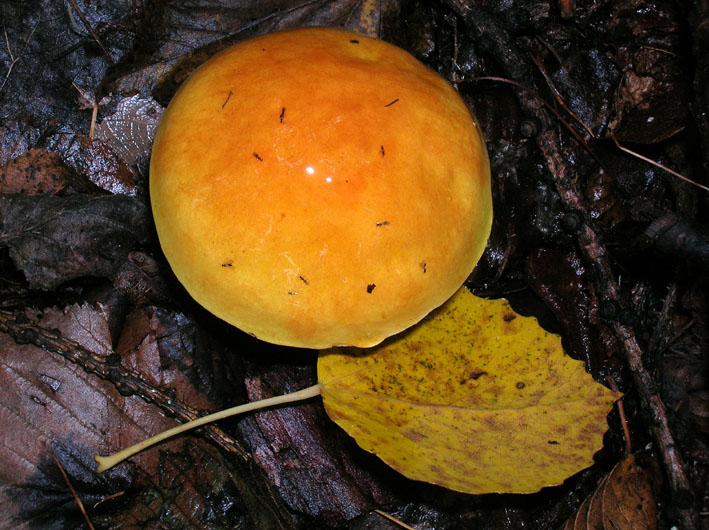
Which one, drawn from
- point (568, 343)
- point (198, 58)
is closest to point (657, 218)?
point (568, 343)

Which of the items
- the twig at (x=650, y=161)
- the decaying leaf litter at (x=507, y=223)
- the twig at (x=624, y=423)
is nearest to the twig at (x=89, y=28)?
the decaying leaf litter at (x=507, y=223)

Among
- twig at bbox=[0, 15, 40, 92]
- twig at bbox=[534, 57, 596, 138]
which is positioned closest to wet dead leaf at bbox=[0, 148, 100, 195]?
twig at bbox=[0, 15, 40, 92]

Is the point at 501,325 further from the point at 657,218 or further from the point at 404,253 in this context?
the point at 657,218

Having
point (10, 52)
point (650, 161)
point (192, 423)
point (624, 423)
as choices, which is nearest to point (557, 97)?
point (650, 161)

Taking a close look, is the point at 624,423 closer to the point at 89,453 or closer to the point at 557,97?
the point at 557,97

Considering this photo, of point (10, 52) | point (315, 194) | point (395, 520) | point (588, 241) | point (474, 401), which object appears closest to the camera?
point (315, 194)

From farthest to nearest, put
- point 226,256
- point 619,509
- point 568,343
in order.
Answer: point 568,343 → point 619,509 → point 226,256

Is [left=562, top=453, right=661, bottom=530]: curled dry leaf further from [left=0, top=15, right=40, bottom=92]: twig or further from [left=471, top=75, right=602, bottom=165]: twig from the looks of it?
[left=0, top=15, right=40, bottom=92]: twig
